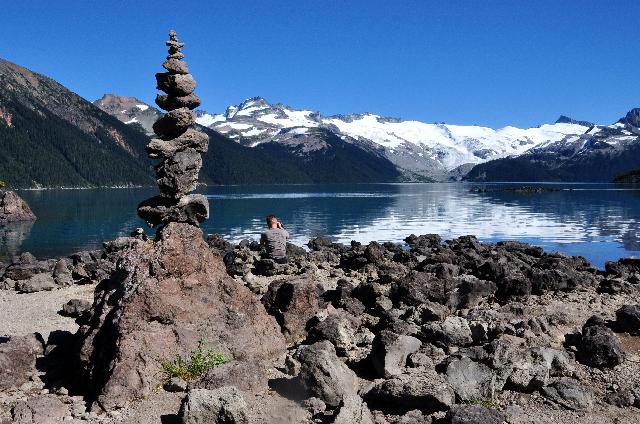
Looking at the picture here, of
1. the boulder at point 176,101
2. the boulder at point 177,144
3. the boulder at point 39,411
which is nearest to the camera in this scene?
the boulder at point 39,411

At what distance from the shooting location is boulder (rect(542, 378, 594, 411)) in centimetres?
1271

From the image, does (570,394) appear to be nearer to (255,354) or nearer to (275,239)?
(255,354)

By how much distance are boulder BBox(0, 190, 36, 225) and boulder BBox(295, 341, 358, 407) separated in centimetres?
8877

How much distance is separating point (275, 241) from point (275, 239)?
231mm

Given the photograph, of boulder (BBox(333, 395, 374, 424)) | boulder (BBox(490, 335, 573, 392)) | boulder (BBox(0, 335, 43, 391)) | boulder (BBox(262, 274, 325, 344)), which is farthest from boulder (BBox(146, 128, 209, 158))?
boulder (BBox(490, 335, 573, 392))

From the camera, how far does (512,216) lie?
10000 centimetres

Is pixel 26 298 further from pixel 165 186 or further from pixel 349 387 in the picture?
pixel 349 387

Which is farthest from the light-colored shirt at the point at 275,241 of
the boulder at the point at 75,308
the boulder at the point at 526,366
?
the boulder at the point at 526,366

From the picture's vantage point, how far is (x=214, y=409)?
11188 mm

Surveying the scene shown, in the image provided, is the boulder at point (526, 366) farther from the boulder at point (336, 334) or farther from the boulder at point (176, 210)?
the boulder at point (176, 210)

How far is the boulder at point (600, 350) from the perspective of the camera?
15.2m

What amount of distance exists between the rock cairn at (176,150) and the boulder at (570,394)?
9.91m

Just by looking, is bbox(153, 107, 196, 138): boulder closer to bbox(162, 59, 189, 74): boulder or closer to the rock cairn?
the rock cairn

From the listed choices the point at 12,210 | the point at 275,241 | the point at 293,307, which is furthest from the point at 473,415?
the point at 12,210
